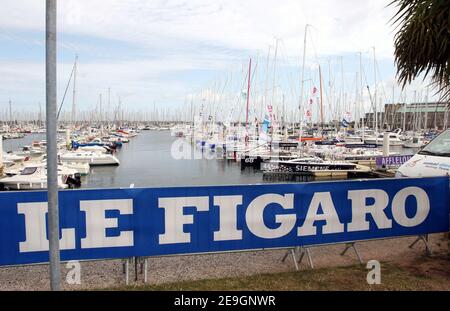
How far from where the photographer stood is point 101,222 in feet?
20.4

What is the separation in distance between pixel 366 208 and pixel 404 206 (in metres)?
0.87

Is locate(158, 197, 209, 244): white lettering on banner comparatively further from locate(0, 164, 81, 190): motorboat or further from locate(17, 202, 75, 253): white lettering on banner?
locate(0, 164, 81, 190): motorboat

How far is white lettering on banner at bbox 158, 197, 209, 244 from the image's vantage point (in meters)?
6.44

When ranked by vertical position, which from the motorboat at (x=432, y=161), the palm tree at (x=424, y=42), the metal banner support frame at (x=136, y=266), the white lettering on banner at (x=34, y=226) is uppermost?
the palm tree at (x=424, y=42)

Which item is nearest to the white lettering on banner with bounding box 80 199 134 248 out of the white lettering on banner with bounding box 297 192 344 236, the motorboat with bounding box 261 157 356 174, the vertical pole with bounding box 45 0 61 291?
the vertical pole with bounding box 45 0 61 291

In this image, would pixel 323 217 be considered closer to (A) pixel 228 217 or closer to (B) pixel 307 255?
(B) pixel 307 255

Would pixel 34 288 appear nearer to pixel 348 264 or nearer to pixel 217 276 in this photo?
pixel 217 276

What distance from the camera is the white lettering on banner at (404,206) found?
7.39 meters

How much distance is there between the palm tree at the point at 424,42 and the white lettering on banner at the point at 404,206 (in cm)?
194

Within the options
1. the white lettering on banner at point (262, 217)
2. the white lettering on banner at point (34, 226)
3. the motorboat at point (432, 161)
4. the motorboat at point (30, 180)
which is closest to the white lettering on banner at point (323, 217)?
the white lettering on banner at point (262, 217)

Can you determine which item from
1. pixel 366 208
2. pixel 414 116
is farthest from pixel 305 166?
pixel 414 116

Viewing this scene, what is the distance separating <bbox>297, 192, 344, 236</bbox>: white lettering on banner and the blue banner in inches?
0.7

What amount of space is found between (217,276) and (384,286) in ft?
8.84

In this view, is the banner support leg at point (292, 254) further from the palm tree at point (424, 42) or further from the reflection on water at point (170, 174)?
the reflection on water at point (170, 174)
